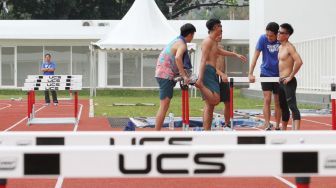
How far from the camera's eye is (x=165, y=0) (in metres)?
56.3

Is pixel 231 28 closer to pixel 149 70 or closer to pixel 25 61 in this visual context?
pixel 149 70

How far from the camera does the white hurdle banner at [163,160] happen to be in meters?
2.43

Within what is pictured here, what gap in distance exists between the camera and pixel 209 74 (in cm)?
1012

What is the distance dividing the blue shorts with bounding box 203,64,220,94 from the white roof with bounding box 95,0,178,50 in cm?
1840

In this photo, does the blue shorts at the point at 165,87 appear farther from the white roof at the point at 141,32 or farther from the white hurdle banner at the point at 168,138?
the white roof at the point at 141,32

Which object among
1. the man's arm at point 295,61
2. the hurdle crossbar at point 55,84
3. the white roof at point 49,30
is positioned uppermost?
the white roof at point 49,30

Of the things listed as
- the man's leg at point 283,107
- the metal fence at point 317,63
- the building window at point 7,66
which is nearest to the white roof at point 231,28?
the building window at point 7,66

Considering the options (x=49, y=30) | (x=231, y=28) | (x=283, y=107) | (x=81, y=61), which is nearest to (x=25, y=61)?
(x=49, y=30)

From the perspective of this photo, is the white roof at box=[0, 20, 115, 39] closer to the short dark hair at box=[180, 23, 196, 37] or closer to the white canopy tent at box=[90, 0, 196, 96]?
the white canopy tent at box=[90, 0, 196, 96]

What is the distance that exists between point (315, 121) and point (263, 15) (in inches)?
680

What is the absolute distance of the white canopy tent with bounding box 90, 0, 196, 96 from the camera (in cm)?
2873

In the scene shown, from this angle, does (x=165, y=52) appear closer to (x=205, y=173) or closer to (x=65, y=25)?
(x=205, y=173)

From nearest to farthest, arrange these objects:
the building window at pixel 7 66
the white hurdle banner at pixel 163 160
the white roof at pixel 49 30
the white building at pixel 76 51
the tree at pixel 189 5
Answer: the white hurdle banner at pixel 163 160
the white roof at pixel 49 30
the white building at pixel 76 51
the building window at pixel 7 66
the tree at pixel 189 5

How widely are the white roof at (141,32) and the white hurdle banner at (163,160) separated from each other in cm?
2609
